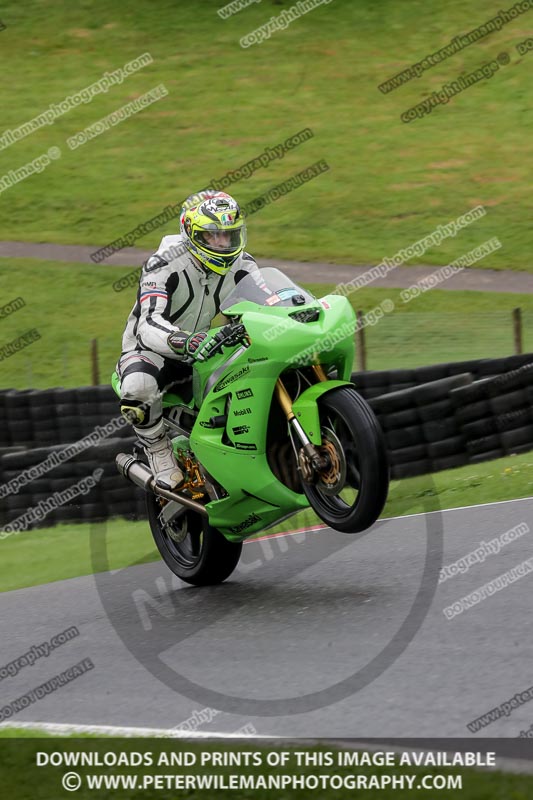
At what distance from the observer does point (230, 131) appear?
37.4 metres

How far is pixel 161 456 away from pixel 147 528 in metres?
3.85

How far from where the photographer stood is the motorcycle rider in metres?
7.23

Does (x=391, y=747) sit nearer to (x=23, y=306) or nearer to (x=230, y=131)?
(x=23, y=306)

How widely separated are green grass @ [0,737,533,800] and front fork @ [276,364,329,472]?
6.23ft

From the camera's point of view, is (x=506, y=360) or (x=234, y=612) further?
(x=506, y=360)

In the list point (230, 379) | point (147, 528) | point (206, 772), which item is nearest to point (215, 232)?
point (230, 379)

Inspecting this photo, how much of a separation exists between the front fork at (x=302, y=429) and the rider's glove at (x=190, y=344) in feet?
1.51

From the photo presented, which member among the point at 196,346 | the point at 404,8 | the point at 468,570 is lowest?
the point at 404,8

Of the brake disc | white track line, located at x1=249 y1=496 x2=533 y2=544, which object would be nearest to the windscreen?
the brake disc

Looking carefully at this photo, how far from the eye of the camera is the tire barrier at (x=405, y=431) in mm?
10992

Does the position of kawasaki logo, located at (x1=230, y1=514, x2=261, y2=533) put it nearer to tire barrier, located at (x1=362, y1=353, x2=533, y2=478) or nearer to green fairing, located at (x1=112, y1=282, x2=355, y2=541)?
green fairing, located at (x1=112, y1=282, x2=355, y2=541)

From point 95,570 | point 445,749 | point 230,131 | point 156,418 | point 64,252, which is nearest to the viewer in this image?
point 445,749

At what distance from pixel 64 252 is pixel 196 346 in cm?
2319

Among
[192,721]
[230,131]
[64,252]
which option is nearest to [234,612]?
[192,721]
